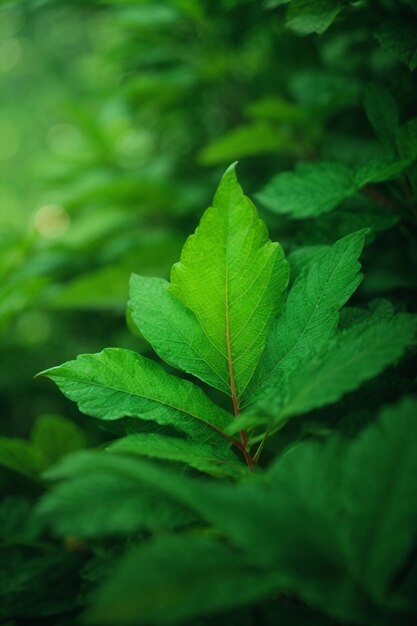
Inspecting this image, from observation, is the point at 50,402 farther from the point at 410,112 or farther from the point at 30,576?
the point at 410,112

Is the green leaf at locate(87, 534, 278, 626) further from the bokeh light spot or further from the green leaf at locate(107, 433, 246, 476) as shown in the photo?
the bokeh light spot

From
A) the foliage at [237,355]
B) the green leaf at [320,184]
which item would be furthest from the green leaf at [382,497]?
the green leaf at [320,184]

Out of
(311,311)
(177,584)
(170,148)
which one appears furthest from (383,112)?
(170,148)

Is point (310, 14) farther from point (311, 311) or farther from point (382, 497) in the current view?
point (382, 497)

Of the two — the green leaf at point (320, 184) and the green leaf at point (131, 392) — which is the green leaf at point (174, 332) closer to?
the green leaf at point (131, 392)

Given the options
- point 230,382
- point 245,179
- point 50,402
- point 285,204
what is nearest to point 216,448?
point 230,382
